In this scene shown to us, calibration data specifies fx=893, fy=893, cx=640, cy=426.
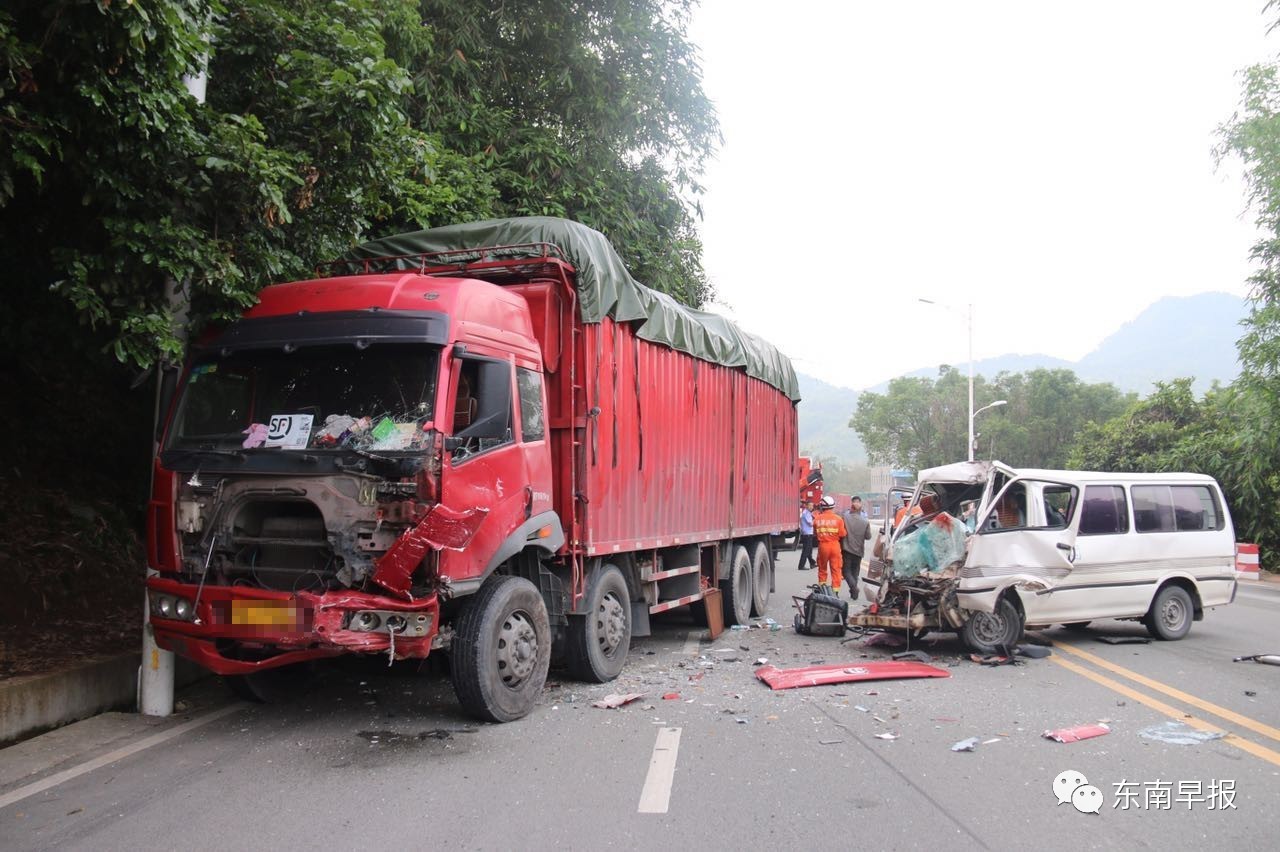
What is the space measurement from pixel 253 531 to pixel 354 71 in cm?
340

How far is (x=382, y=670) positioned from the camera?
7.33 meters

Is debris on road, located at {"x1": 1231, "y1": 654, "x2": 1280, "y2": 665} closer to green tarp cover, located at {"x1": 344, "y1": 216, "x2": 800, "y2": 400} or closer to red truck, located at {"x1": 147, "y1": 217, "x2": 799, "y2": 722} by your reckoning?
red truck, located at {"x1": 147, "y1": 217, "x2": 799, "y2": 722}

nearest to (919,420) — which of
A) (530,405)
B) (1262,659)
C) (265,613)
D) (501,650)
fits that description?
(1262,659)

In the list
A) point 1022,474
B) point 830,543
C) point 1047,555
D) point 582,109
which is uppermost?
point 582,109

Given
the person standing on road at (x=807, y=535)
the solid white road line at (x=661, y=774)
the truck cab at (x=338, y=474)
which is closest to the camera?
the solid white road line at (x=661, y=774)

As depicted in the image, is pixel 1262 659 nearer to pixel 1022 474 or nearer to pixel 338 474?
pixel 1022 474

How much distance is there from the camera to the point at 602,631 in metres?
7.45

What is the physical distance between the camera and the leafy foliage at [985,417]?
157ft

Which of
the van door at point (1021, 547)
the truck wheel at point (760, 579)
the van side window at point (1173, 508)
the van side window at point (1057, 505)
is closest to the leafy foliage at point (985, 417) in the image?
the truck wheel at point (760, 579)

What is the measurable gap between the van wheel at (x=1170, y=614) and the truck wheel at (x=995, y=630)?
2.08 m

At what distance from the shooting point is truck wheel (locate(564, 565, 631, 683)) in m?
7.17

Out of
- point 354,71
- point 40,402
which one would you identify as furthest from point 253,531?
point 40,402

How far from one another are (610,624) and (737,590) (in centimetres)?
384

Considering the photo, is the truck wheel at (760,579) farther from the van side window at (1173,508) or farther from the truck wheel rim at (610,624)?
the van side window at (1173,508)
